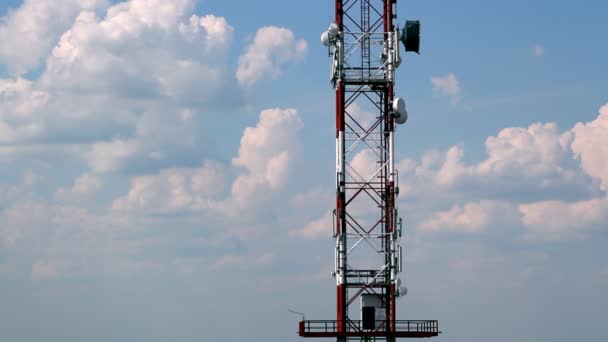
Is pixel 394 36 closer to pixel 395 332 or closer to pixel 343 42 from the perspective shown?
pixel 343 42

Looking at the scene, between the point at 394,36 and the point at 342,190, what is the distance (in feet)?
41.2

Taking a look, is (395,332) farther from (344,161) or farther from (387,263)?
(344,161)

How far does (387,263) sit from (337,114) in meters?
11.9

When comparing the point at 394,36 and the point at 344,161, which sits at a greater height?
the point at 394,36

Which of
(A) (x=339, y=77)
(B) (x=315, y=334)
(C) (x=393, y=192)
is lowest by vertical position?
(B) (x=315, y=334)

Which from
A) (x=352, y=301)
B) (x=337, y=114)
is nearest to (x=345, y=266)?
(x=352, y=301)

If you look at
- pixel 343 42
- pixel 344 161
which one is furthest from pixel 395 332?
pixel 343 42

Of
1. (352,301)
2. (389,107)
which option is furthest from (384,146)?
(352,301)

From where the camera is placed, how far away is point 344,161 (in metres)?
131

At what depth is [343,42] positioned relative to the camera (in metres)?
133

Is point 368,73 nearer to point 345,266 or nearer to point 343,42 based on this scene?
point 343,42

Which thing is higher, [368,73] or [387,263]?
[368,73]

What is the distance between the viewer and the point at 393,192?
5143 inches

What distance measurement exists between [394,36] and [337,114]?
7.47m
